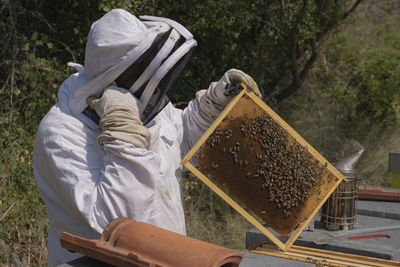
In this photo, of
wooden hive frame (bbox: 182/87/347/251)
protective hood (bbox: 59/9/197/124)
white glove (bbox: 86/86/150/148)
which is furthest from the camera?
wooden hive frame (bbox: 182/87/347/251)

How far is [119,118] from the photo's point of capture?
2.11m

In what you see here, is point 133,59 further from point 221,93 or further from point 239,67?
point 239,67

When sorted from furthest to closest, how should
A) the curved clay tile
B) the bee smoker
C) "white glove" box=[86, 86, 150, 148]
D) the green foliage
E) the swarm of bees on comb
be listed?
the green foliage
the bee smoker
the swarm of bees on comb
"white glove" box=[86, 86, 150, 148]
the curved clay tile

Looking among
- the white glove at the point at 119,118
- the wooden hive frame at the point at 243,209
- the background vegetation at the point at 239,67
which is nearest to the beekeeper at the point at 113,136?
the white glove at the point at 119,118

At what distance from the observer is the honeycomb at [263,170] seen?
2.75 meters

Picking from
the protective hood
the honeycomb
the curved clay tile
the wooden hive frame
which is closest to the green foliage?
the wooden hive frame

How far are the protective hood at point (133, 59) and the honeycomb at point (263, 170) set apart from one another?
19.7 inches

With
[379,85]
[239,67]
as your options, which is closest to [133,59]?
[239,67]

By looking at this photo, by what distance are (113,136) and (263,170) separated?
1.09 m

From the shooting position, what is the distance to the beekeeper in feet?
6.93

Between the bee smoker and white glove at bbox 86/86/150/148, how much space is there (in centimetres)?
155

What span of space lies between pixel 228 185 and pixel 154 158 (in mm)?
751

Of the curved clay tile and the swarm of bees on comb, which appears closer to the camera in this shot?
the curved clay tile

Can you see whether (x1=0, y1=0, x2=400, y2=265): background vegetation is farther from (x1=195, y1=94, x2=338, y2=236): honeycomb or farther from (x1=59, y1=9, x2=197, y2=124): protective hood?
(x1=59, y1=9, x2=197, y2=124): protective hood
